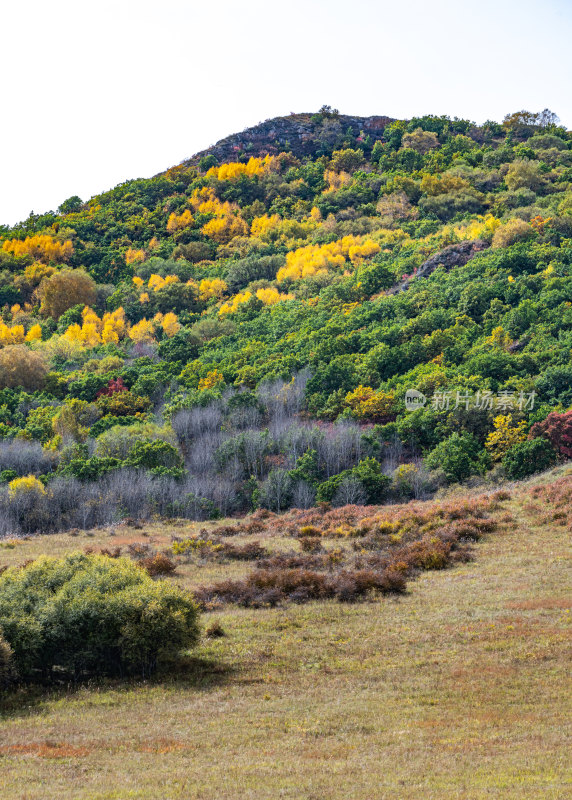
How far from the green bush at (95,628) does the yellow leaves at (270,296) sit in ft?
261

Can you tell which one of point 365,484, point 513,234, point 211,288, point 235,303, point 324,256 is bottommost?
point 365,484

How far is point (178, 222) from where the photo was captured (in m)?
136

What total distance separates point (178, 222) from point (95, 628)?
118984 mm

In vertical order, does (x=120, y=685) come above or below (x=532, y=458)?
above

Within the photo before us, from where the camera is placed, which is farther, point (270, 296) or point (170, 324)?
point (270, 296)

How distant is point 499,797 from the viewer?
12.8 metres

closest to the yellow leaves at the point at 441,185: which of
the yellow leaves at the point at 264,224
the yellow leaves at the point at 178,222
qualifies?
the yellow leaves at the point at 264,224

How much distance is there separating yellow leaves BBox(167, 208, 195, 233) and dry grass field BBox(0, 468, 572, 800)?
111 meters

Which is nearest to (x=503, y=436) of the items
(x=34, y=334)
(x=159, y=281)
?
(x=34, y=334)

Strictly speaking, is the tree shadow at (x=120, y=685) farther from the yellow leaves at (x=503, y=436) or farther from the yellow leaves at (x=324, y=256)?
the yellow leaves at (x=324, y=256)

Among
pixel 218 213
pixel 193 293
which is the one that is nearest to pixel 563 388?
pixel 193 293

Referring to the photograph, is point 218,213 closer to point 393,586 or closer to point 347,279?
point 347,279

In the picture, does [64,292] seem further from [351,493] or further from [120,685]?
[120,685]

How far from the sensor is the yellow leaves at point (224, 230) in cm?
13350
